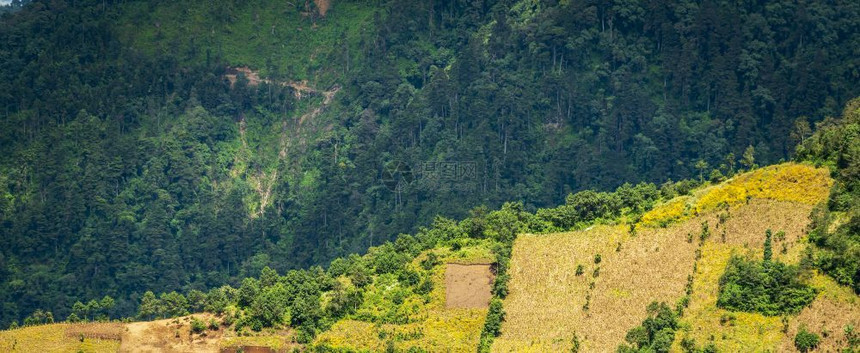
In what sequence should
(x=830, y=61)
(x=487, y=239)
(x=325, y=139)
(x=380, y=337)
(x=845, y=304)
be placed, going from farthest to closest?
(x=325, y=139)
(x=830, y=61)
(x=487, y=239)
(x=380, y=337)
(x=845, y=304)

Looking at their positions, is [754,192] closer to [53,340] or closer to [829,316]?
[829,316]

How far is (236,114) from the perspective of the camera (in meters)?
190

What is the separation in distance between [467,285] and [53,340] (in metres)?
27.3

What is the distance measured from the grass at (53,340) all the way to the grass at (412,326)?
14.4m

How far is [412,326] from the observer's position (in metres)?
114

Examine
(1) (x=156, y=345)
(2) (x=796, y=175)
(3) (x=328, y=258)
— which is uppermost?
(2) (x=796, y=175)

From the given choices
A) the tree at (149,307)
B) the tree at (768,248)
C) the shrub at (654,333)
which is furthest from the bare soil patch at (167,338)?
the tree at (768,248)

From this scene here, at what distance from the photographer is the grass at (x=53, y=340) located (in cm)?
11225

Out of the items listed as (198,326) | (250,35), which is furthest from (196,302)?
(250,35)

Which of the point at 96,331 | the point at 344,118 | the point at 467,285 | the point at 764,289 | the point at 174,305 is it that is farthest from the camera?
the point at 344,118

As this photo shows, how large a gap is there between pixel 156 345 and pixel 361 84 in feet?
246

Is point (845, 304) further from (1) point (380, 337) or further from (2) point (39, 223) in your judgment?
(2) point (39, 223)

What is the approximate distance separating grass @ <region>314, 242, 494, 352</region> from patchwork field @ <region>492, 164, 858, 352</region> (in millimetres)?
2684

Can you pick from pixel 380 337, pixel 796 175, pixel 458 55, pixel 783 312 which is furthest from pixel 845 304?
pixel 458 55
